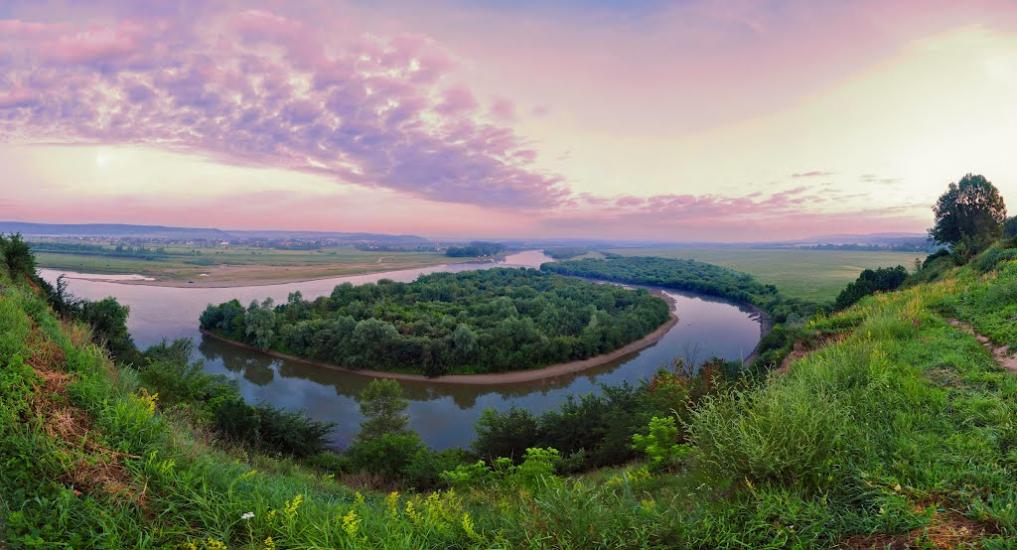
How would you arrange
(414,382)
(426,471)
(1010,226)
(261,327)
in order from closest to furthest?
(426,471) → (1010,226) → (414,382) → (261,327)

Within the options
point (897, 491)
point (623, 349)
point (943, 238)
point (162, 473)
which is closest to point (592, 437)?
point (897, 491)

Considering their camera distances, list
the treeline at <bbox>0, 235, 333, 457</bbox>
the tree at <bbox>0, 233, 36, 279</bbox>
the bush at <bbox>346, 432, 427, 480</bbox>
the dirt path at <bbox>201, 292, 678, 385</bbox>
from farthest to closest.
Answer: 1. the dirt path at <bbox>201, 292, 678, 385</bbox>
2. the bush at <bbox>346, 432, 427, 480</bbox>
3. the treeline at <bbox>0, 235, 333, 457</bbox>
4. the tree at <bbox>0, 233, 36, 279</bbox>

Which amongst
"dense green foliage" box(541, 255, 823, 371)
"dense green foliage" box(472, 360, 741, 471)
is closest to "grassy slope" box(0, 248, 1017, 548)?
"dense green foliage" box(472, 360, 741, 471)

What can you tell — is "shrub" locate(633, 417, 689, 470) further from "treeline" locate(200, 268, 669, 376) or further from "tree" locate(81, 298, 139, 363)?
"treeline" locate(200, 268, 669, 376)

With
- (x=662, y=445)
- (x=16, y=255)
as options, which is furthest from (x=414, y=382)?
(x=662, y=445)

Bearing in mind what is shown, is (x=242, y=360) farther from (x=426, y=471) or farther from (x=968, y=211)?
(x=968, y=211)

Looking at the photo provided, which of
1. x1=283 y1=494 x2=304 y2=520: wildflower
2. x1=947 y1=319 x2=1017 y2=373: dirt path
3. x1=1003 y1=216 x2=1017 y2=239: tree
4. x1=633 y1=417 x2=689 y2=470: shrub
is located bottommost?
x1=633 y1=417 x2=689 y2=470: shrub
